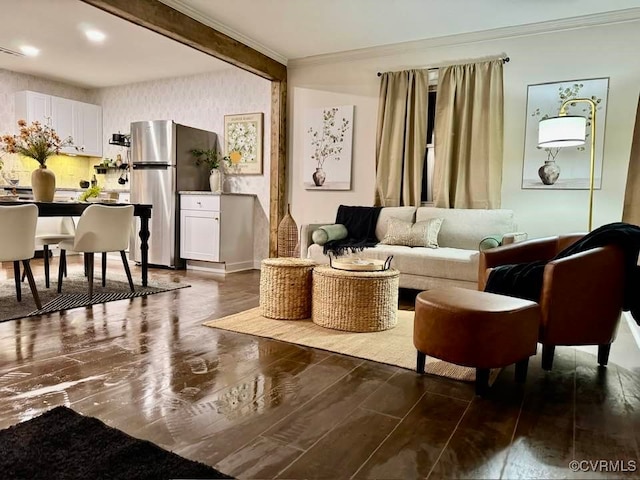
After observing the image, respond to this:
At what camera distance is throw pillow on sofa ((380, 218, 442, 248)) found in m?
4.21

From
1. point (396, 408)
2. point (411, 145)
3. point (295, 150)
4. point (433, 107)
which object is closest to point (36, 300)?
point (396, 408)

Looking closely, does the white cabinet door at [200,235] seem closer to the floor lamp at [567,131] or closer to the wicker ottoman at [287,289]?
the wicker ottoman at [287,289]

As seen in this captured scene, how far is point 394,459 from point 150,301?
2.85 metres

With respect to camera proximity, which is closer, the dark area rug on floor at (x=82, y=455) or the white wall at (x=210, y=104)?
the dark area rug on floor at (x=82, y=455)

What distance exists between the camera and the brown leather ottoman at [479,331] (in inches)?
79.0

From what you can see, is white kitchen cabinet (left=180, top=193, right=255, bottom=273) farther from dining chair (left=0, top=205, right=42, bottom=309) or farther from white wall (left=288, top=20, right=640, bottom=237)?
dining chair (left=0, top=205, right=42, bottom=309)

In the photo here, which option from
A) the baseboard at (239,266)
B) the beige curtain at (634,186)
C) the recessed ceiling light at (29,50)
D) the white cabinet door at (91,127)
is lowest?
the baseboard at (239,266)

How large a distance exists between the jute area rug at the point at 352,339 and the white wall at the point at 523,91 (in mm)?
1968

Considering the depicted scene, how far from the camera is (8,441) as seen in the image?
5.03ft

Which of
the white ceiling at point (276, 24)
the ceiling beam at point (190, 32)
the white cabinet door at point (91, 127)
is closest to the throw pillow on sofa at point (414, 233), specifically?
the white ceiling at point (276, 24)

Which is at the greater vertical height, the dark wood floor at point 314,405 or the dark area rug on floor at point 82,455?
the dark area rug on floor at point 82,455

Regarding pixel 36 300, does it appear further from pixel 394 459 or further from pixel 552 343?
pixel 552 343

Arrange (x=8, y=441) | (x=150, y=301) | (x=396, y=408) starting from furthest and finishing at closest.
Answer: (x=150, y=301)
(x=396, y=408)
(x=8, y=441)

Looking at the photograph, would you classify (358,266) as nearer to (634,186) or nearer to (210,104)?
(634,186)
